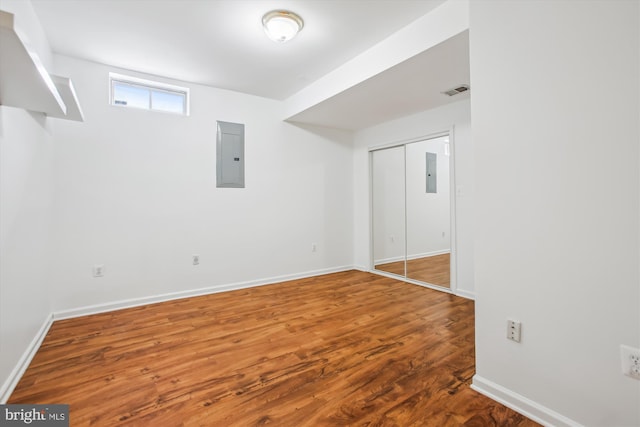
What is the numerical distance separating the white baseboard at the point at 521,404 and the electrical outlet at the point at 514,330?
0.30 m

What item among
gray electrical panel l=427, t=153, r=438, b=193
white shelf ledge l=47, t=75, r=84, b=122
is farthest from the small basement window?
gray electrical panel l=427, t=153, r=438, b=193

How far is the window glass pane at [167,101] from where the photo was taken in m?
3.37

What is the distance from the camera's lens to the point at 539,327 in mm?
1421

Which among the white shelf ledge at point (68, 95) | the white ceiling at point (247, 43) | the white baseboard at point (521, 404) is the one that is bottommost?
the white baseboard at point (521, 404)

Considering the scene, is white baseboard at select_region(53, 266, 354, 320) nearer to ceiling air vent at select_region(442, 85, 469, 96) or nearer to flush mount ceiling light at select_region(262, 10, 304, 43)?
flush mount ceiling light at select_region(262, 10, 304, 43)

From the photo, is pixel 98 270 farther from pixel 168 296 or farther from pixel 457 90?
pixel 457 90

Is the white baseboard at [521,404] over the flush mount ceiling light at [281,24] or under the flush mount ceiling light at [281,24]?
under

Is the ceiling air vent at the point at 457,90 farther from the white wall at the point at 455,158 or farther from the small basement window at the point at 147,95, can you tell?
the small basement window at the point at 147,95

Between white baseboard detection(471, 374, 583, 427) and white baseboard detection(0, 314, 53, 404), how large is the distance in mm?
2710

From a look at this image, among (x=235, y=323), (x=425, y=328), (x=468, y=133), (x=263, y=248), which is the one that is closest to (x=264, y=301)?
(x=235, y=323)

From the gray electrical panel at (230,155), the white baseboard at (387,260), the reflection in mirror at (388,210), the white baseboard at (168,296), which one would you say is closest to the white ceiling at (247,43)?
the gray electrical panel at (230,155)

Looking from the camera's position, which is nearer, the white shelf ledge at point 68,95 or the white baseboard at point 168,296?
the white shelf ledge at point 68,95

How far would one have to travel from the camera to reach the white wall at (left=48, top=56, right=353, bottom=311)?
2.91 meters

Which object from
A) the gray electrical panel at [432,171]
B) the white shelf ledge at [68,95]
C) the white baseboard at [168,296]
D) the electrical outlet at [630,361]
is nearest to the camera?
the electrical outlet at [630,361]
